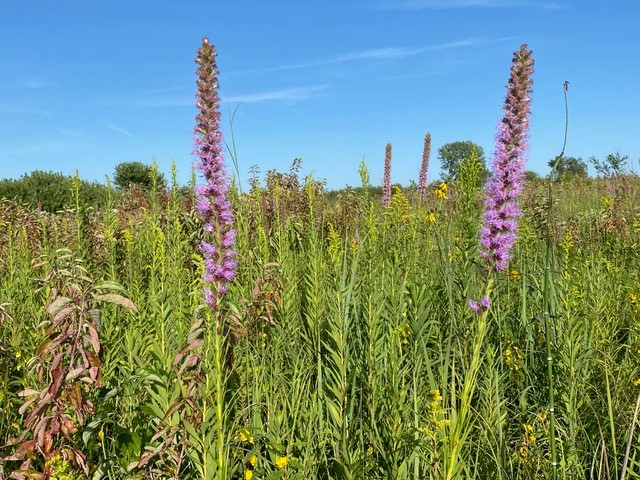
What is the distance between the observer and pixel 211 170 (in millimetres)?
2174

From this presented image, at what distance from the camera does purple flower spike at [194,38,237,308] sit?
205cm

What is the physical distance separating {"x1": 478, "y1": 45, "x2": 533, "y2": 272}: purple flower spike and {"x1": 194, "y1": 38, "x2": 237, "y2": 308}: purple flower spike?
3.65ft

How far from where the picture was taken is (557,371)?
2697mm

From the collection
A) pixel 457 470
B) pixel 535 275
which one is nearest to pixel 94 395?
pixel 457 470

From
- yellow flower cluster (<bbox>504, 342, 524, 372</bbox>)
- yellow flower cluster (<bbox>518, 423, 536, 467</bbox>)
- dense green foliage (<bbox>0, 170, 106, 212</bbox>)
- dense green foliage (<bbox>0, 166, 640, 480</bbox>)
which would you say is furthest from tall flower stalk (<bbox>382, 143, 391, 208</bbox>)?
dense green foliage (<bbox>0, 170, 106, 212</bbox>)

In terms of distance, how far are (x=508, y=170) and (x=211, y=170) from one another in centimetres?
133

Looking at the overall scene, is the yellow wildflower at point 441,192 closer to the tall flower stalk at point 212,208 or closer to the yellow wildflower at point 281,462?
the tall flower stalk at point 212,208

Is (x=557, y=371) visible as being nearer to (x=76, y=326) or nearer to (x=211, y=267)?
(x=211, y=267)

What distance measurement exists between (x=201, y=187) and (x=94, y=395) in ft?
4.49

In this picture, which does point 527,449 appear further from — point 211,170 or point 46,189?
point 46,189

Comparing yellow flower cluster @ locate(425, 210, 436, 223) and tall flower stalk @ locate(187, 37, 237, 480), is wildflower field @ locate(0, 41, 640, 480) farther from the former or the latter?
yellow flower cluster @ locate(425, 210, 436, 223)

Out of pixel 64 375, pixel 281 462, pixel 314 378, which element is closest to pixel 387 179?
pixel 314 378

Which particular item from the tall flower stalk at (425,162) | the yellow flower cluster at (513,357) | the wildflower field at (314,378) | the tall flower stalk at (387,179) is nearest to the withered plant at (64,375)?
the wildflower field at (314,378)

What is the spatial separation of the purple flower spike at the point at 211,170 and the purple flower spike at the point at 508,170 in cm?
111
